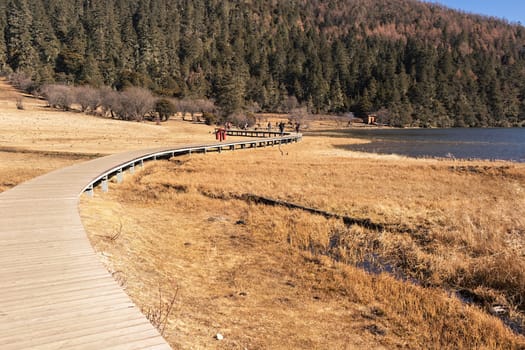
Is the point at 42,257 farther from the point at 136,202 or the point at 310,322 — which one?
the point at 136,202

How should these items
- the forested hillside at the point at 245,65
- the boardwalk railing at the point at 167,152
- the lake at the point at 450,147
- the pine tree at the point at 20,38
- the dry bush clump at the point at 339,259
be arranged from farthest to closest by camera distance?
the forested hillside at the point at 245,65
the pine tree at the point at 20,38
the lake at the point at 450,147
the boardwalk railing at the point at 167,152
the dry bush clump at the point at 339,259

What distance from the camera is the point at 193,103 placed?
84.7 m

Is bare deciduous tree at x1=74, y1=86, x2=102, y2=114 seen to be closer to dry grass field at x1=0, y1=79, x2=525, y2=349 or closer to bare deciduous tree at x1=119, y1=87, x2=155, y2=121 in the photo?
bare deciduous tree at x1=119, y1=87, x2=155, y2=121

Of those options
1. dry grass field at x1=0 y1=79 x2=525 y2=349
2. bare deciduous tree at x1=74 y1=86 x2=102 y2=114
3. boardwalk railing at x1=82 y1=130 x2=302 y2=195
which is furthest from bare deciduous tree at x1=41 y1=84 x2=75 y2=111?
dry grass field at x1=0 y1=79 x2=525 y2=349

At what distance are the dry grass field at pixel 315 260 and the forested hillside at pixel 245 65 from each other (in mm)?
67429

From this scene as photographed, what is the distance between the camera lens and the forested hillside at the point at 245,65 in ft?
357

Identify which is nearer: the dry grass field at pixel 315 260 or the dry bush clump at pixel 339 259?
the dry grass field at pixel 315 260

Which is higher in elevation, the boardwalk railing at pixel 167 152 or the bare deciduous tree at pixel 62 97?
the bare deciduous tree at pixel 62 97

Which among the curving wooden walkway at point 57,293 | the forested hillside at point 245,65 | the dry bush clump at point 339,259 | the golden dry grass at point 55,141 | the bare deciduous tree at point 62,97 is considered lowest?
the dry bush clump at point 339,259

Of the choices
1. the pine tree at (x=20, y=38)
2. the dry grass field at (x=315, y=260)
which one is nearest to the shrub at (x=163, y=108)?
the pine tree at (x=20, y=38)

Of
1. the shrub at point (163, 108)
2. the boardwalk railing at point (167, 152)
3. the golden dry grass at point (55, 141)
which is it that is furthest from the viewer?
the shrub at point (163, 108)

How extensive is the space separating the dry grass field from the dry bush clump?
1.4 inches

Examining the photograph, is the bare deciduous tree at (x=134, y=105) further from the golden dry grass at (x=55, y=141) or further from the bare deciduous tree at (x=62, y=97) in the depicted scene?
the golden dry grass at (x=55, y=141)

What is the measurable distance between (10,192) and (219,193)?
7.87 meters
